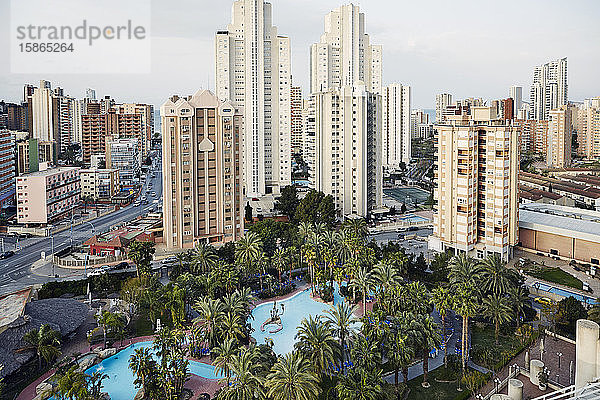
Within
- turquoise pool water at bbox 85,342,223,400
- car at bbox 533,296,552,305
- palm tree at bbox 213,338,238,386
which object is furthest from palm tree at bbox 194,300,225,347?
car at bbox 533,296,552,305

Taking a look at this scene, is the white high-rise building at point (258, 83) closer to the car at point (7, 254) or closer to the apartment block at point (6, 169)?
the apartment block at point (6, 169)

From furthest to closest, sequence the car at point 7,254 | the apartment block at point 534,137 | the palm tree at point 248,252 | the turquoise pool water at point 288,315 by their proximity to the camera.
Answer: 1. the apartment block at point 534,137
2. the car at point 7,254
3. the palm tree at point 248,252
4. the turquoise pool water at point 288,315

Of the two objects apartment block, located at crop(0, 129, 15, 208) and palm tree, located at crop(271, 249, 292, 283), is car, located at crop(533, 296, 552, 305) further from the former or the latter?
apartment block, located at crop(0, 129, 15, 208)

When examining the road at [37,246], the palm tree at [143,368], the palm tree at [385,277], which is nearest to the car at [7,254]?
the road at [37,246]

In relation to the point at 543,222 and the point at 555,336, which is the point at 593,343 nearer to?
the point at 555,336

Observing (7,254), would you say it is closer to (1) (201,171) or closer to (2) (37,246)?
(2) (37,246)

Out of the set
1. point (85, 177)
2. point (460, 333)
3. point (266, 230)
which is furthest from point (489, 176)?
point (85, 177)
